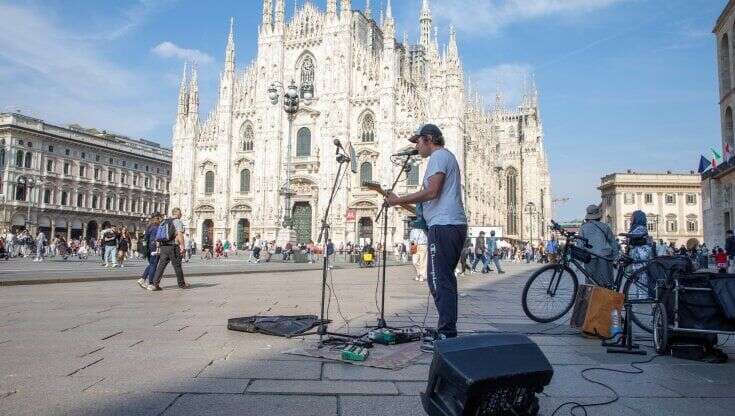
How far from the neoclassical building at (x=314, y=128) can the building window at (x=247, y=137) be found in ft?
0.26

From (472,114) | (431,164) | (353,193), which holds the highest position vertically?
(472,114)

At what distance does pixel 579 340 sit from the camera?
476 centimetres

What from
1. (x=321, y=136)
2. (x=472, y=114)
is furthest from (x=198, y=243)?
(x=472, y=114)

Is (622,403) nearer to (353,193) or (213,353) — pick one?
(213,353)

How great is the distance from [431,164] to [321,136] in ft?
113

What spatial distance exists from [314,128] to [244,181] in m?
7.18

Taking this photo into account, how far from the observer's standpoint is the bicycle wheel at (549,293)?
5523 mm

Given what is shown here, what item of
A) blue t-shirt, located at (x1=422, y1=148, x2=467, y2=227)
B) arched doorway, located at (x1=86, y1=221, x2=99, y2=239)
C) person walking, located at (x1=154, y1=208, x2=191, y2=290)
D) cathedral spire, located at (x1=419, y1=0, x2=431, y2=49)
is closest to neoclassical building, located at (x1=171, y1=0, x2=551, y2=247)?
cathedral spire, located at (x1=419, y1=0, x2=431, y2=49)

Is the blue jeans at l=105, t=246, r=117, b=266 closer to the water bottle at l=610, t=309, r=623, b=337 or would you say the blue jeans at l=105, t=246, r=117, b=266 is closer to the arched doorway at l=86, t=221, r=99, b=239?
the water bottle at l=610, t=309, r=623, b=337

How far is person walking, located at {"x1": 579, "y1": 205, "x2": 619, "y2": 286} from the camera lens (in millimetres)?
5645

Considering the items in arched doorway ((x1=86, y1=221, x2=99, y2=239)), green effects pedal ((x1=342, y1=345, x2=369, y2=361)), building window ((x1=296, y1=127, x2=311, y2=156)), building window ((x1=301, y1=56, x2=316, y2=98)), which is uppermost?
building window ((x1=301, y1=56, x2=316, y2=98))

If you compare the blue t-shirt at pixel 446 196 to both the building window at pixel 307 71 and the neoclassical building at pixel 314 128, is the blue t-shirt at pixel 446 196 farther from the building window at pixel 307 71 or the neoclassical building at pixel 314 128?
the building window at pixel 307 71

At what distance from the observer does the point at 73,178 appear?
174ft

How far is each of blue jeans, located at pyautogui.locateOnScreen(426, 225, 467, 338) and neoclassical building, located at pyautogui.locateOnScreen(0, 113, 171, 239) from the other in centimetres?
4708
